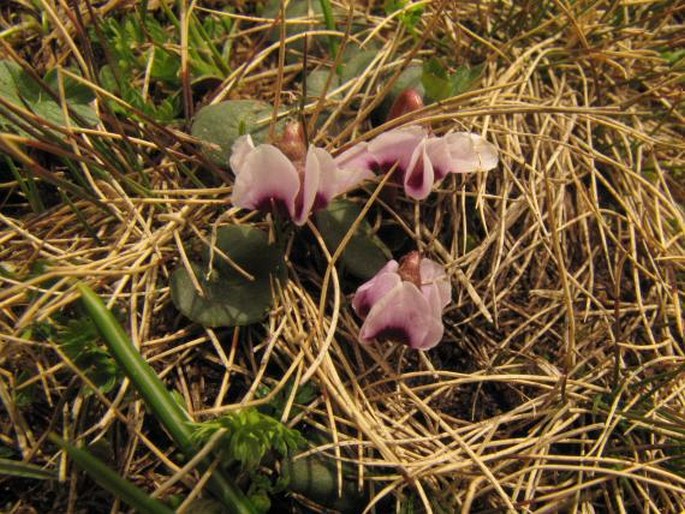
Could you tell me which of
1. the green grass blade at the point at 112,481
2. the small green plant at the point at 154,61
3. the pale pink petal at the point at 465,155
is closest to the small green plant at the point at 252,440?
the green grass blade at the point at 112,481

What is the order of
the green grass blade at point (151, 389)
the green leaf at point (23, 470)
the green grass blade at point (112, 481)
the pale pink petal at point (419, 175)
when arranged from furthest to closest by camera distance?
the pale pink petal at point (419, 175) → the green leaf at point (23, 470) → the green grass blade at point (151, 389) → the green grass blade at point (112, 481)

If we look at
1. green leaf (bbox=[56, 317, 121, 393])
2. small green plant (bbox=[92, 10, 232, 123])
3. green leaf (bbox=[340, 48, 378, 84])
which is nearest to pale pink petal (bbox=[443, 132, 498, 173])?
green leaf (bbox=[340, 48, 378, 84])

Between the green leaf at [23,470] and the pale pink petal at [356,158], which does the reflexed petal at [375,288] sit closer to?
the pale pink petal at [356,158]

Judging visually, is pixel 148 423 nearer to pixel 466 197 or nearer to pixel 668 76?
pixel 466 197

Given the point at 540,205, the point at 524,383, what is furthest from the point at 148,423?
the point at 540,205

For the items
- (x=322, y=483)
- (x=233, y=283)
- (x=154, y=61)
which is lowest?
(x=322, y=483)

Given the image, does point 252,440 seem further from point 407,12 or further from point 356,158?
point 407,12

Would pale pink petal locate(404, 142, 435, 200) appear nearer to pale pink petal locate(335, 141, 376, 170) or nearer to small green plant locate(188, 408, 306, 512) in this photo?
pale pink petal locate(335, 141, 376, 170)

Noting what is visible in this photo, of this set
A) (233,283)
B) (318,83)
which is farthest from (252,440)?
(318,83)
